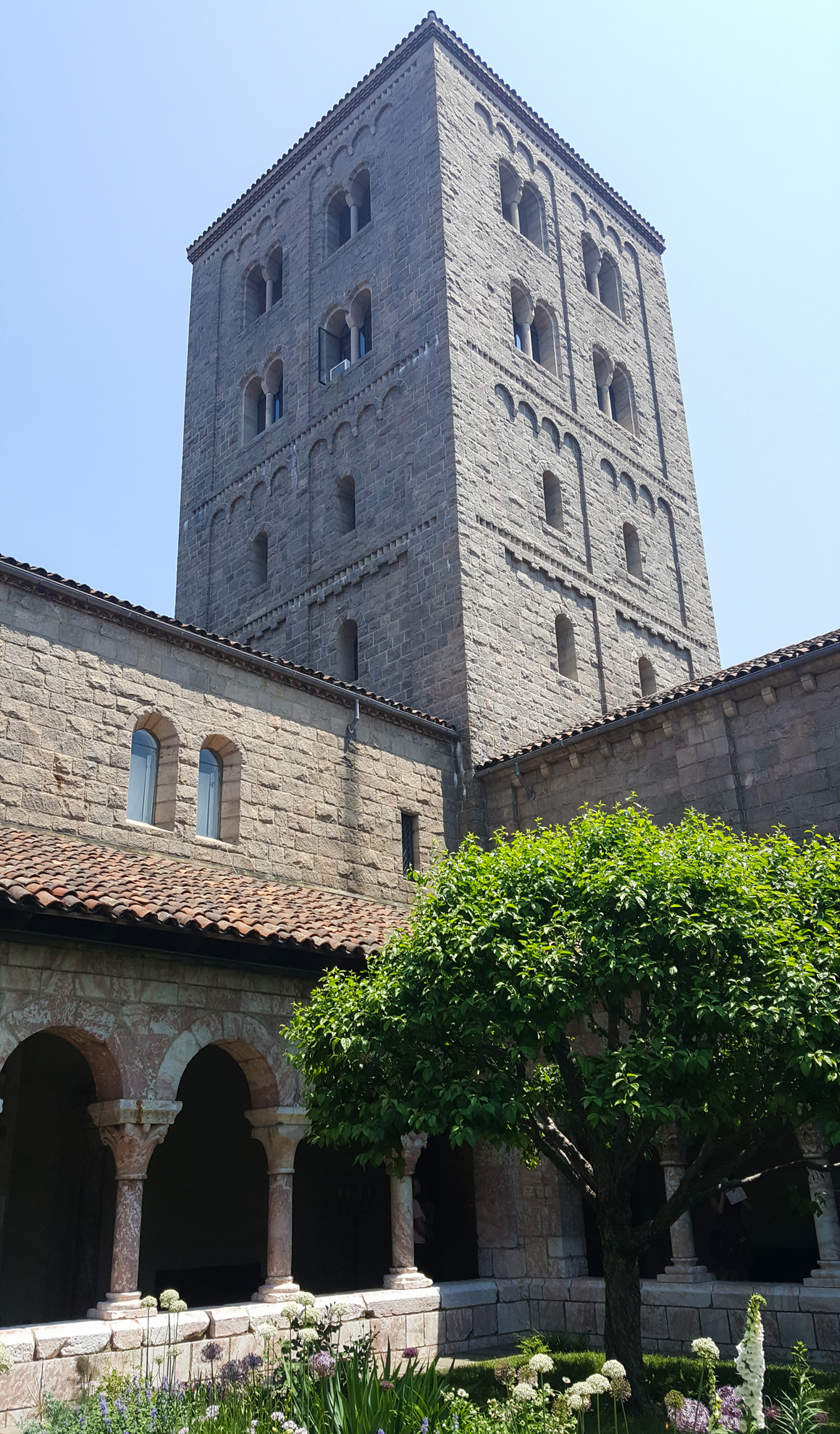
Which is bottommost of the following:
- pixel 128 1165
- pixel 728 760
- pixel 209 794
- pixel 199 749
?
pixel 128 1165

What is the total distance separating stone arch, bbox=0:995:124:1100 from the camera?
10.2 m

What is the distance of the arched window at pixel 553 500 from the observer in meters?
23.3

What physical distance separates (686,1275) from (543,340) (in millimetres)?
20018

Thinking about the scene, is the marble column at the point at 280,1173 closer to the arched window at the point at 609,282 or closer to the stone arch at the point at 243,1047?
the stone arch at the point at 243,1047

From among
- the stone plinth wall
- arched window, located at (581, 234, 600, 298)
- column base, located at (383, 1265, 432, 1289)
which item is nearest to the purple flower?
the stone plinth wall

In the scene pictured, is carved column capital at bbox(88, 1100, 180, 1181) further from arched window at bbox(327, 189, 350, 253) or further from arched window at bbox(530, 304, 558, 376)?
arched window at bbox(327, 189, 350, 253)

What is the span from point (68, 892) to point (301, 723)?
7.00 metres

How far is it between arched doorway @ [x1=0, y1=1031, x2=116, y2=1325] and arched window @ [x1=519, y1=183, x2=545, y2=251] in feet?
70.6

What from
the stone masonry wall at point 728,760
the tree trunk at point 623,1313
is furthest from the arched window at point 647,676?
the tree trunk at point 623,1313

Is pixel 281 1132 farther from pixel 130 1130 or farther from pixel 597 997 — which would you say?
pixel 597 997

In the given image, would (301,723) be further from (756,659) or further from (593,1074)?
(593,1074)

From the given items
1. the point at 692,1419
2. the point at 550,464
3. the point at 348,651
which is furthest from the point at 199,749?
the point at 550,464

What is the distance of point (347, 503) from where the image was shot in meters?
23.9

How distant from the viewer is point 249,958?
11.8 m
